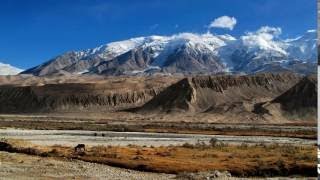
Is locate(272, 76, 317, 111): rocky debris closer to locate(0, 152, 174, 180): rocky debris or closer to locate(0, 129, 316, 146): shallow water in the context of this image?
locate(0, 129, 316, 146): shallow water

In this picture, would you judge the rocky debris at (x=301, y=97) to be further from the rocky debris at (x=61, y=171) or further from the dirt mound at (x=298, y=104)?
the rocky debris at (x=61, y=171)

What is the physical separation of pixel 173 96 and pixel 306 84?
40.9 meters

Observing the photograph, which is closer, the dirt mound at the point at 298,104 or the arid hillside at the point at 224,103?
the dirt mound at the point at 298,104

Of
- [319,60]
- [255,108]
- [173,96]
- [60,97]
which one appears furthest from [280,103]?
[319,60]

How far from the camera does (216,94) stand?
183375mm

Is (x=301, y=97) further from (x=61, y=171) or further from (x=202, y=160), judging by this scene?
(x=61, y=171)

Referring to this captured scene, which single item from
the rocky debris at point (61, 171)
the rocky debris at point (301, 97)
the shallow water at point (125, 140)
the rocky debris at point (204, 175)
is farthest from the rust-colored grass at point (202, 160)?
the rocky debris at point (301, 97)

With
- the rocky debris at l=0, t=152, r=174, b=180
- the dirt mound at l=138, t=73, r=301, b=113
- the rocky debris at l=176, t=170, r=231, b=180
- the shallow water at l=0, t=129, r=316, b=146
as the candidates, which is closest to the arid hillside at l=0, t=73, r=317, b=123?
the dirt mound at l=138, t=73, r=301, b=113

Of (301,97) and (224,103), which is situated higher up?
(301,97)

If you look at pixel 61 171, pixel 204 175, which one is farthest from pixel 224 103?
pixel 204 175

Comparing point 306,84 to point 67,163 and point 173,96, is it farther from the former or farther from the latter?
point 67,163

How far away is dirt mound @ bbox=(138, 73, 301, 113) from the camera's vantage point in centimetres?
16930

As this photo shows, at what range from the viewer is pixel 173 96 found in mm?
179375

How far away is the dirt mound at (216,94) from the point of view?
16930cm
